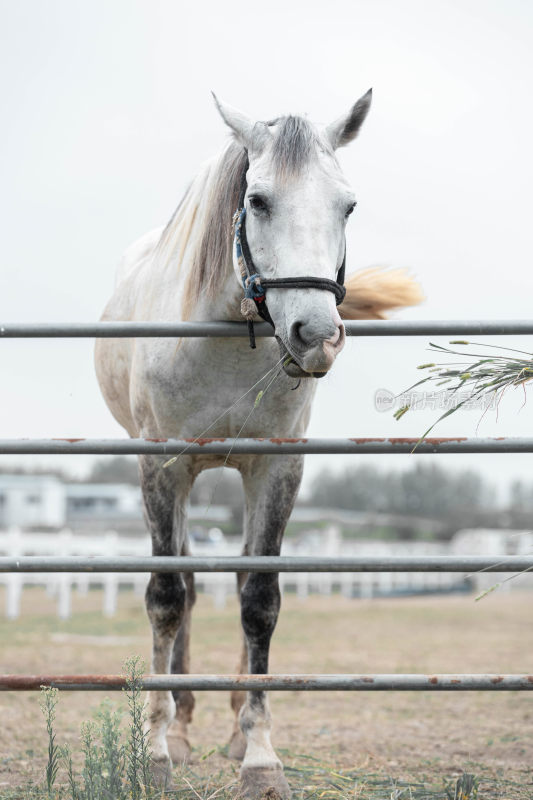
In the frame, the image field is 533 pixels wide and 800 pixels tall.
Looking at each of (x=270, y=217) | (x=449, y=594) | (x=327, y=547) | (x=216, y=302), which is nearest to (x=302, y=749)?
(x=216, y=302)

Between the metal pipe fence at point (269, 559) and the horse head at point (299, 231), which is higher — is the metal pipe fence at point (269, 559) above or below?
below

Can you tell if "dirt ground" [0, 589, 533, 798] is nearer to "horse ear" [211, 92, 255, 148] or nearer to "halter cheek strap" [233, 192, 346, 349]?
"halter cheek strap" [233, 192, 346, 349]

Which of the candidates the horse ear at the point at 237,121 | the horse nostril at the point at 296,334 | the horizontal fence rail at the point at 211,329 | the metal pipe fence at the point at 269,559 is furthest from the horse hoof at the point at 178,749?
the horse ear at the point at 237,121

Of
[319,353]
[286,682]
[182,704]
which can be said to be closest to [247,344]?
[319,353]

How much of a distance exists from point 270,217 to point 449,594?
965 inches

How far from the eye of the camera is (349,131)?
137 inches

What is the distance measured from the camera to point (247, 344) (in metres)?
3.60

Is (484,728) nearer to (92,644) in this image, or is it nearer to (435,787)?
(435,787)

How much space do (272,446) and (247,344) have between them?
67cm

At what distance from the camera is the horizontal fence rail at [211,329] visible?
3.06 metres

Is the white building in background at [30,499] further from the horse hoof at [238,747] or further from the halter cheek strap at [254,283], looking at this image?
the halter cheek strap at [254,283]

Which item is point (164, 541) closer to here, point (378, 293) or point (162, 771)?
point (162, 771)

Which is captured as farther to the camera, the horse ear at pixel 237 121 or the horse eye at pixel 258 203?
the horse ear at pixel 237 121

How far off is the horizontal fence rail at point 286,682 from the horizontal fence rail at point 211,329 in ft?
3.76
